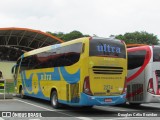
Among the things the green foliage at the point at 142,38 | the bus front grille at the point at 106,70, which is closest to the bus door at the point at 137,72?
the bus front grille at the point at 106,70

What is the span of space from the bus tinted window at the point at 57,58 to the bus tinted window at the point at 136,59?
3568 mm

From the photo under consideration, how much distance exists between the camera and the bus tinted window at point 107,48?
539 inches

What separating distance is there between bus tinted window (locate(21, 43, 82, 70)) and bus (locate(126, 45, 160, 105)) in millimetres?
3551

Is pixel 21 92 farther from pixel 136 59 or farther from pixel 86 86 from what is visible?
pixel 86 86

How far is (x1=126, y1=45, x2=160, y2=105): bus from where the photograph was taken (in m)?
15.5

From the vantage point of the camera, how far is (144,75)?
52.0ft

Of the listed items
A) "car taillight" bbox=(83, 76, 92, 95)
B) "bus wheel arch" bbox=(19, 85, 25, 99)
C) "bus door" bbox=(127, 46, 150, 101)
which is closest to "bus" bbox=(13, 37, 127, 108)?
"car taillight" bbox=(83, 76, 92, 95)

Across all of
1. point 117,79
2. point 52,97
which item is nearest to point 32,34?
point 52,97

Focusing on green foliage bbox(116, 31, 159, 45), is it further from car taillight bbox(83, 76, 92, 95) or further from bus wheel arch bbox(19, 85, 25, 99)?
car taillight bbox(83, 76, 92, 95)

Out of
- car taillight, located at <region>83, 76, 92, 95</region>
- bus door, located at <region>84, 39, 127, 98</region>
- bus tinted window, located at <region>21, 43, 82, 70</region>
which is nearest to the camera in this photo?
car taillight, located at <region>83, 76, 92, 95</region>

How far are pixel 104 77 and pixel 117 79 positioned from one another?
64 cm

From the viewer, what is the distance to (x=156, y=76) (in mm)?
15492

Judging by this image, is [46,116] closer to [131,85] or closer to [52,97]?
[52,97]

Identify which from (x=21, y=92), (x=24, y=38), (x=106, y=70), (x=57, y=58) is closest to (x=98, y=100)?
(x=106, y=70)
